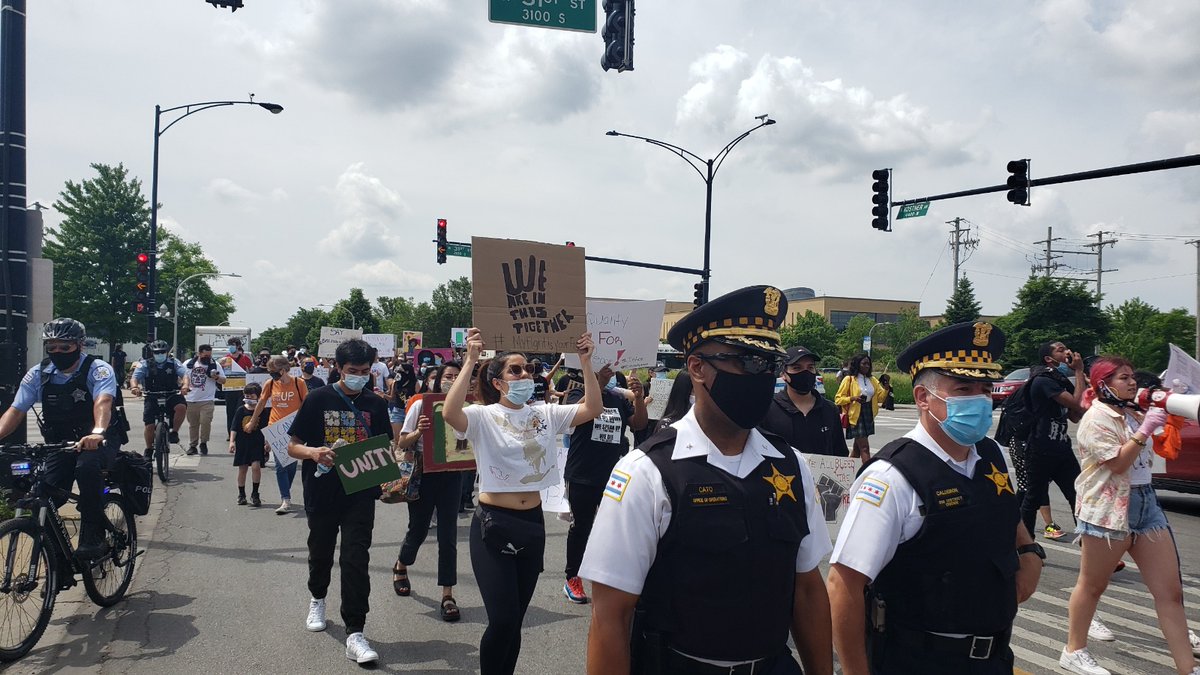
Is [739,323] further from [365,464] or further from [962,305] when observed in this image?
[962,305]

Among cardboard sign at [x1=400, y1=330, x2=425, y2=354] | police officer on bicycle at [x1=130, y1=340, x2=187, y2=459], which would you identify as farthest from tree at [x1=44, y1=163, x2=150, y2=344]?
police officer on bicycle at [x1=130, y1=340, x2=187, y2=459]

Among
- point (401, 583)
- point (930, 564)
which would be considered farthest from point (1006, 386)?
point (930, 564)

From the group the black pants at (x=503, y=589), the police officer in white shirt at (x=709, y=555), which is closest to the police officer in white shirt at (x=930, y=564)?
the police officer in white shirt at (x=709, y=555)

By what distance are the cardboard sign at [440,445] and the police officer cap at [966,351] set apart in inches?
155

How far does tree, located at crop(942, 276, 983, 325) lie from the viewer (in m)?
56.4

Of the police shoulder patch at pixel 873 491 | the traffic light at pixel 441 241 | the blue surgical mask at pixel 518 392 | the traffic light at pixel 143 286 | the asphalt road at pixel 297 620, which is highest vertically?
the traffic light at pixel 441 241

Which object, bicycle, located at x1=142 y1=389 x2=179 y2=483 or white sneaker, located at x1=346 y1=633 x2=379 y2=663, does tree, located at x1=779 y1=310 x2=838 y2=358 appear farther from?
white sneaker, located at x1=346 y1=633 x2=379 y2=663

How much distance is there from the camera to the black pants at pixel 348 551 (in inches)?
205

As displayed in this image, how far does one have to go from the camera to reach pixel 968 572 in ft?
8.55

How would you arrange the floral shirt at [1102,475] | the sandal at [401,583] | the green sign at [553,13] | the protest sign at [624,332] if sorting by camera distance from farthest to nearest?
the green sign at [553,13] < the protest sign at [624,332] < the sandal at [401,583] < the floral shirt at [1102,475]

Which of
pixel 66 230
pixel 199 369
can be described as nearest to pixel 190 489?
pixel 199 369

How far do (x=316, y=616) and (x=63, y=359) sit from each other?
2704mm

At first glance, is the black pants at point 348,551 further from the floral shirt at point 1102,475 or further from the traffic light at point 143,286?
the traffic light at point 143,286

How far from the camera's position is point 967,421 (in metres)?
2.82
